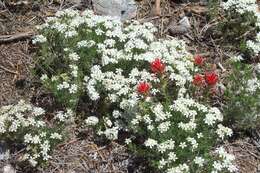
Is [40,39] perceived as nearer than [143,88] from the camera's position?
No

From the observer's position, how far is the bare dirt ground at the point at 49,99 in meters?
6.60

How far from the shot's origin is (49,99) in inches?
283

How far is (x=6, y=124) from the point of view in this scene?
654cm

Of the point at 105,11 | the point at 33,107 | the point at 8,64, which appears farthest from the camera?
the point at 105,11

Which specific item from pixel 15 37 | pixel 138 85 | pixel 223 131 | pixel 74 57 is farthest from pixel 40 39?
pixel 223 131

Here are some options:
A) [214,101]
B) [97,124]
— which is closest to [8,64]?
[97,124]

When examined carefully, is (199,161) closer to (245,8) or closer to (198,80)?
(198,80)

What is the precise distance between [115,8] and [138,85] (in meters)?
1.88

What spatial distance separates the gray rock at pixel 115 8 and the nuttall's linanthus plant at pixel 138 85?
0.59 m

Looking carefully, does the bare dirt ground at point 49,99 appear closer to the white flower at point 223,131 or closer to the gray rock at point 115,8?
the gray rock at point 115,8

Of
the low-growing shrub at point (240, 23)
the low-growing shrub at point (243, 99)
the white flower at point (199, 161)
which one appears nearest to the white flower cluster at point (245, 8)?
the low-growing shrub at point (240, 23)

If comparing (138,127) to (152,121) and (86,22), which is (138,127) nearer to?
(152,121)

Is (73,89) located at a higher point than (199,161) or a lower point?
higher

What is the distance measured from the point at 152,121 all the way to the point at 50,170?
4.05 ft
